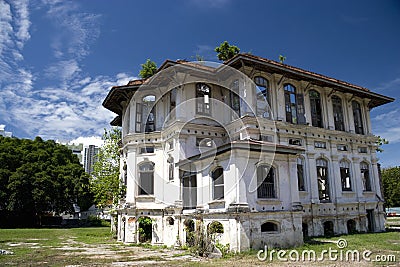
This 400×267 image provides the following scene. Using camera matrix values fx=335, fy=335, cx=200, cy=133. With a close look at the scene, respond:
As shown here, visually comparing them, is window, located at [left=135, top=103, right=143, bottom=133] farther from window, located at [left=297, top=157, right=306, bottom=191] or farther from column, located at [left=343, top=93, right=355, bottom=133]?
column, located at [left=343, top=93, right=355, bottom=133]

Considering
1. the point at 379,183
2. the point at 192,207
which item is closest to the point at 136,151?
the point at 192,207

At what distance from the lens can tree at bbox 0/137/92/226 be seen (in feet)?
109

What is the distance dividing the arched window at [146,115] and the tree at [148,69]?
7.42 metres

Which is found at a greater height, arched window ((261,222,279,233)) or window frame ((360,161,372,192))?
window frame ((360,161,372,192))

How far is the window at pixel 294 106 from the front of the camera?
20478 mm

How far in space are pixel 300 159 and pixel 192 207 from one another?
7.15m

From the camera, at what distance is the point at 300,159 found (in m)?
20.0

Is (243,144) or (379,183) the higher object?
(243,144)

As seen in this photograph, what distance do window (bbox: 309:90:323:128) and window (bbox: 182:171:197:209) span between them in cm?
892

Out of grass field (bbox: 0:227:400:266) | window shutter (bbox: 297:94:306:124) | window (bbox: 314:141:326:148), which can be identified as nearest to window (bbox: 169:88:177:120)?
window shutter (bbox: 297:94:306:124)

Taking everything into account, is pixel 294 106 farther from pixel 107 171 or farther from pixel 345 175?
pixel 107 171

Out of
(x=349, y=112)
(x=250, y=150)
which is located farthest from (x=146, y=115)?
(x=349, y=112)

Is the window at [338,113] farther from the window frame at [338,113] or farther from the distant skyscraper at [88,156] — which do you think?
the distant skyscraper at [88,156]

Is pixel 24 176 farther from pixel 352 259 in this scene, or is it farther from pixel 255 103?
pixel 352 259
